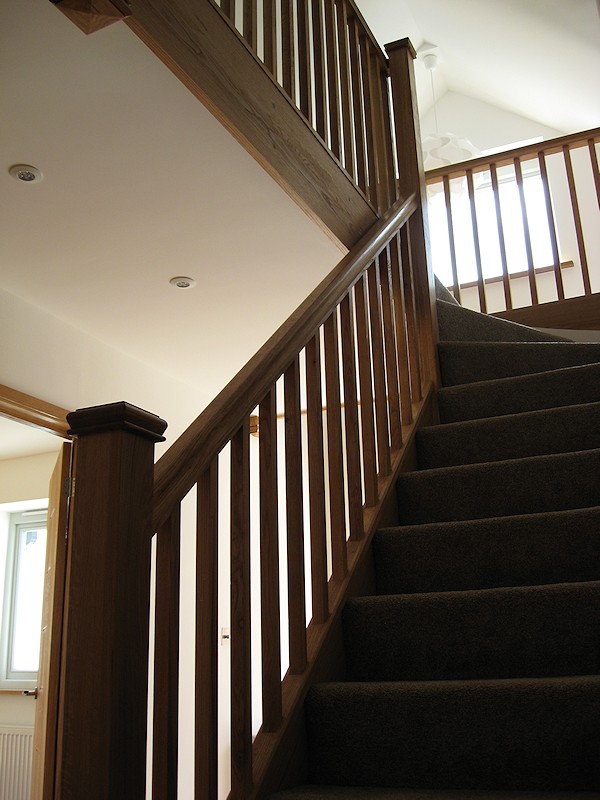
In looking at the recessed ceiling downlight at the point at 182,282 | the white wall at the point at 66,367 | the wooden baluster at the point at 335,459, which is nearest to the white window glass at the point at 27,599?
the white wall at the point at 66,367

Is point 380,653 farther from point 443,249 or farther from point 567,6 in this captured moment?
point 443,249

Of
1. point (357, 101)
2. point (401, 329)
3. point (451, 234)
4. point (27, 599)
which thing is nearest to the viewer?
point (401, 329)

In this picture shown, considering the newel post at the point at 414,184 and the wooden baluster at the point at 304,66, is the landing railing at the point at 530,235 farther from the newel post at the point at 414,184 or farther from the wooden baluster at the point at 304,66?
the wooden baluster at the point at 304,66

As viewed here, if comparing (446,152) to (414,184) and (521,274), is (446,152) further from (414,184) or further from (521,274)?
(414,184)

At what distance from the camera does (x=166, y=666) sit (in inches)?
49.4

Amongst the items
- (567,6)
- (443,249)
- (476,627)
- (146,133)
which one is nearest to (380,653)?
(476,627)

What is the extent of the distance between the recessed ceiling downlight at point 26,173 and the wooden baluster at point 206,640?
1.48 metres

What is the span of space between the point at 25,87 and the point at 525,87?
5.27 meters

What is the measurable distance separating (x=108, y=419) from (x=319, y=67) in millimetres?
2123

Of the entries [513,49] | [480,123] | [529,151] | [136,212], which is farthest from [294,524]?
[480,123]

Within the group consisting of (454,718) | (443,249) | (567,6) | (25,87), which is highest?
(567,6)

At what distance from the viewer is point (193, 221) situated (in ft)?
9.39

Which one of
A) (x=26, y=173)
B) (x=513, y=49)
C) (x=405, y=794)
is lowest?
(x=405, y=794)

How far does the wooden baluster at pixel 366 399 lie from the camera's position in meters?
2.24
